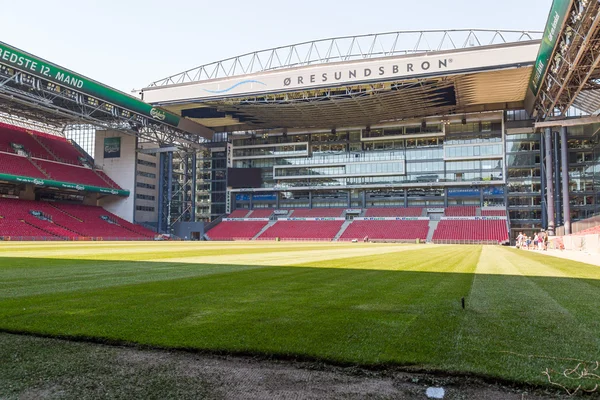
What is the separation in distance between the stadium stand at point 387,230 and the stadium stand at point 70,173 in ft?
132

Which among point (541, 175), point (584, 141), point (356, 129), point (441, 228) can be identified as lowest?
point (441, 228)

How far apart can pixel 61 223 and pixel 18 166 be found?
9.67 metres

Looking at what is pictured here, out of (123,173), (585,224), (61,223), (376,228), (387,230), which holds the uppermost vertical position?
(123,173)

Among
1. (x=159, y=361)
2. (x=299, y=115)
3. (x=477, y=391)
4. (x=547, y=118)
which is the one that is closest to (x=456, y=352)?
(x=477, y=391)

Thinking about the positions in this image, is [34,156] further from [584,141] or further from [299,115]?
[584,141]

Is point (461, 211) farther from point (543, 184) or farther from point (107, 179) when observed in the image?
point (107, 179)

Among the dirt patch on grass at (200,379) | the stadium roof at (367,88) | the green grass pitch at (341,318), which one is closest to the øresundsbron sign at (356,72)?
the stadium roof at (367,88)

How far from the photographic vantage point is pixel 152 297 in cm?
785

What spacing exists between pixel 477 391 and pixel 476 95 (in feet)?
213

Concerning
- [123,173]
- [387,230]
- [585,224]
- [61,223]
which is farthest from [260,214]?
[585,224]

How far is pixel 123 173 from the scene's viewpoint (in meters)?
72.9

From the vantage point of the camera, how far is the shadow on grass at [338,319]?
4.45 metres

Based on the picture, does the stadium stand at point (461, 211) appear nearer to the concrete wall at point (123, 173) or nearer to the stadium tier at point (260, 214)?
the stadium tier at point (260, 214)

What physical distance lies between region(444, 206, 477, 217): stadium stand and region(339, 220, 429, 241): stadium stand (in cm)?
434
